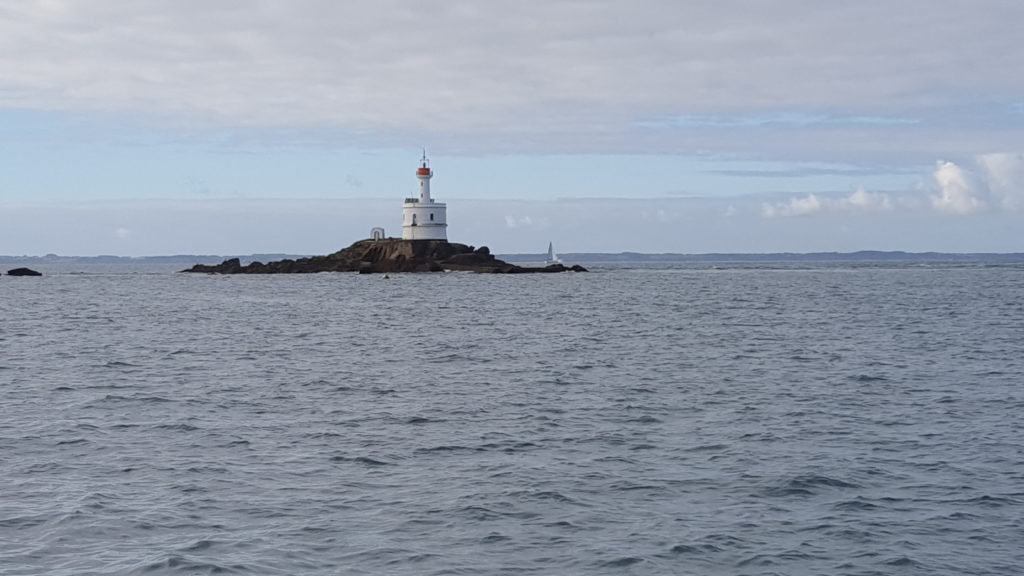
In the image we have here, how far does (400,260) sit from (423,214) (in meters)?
5.11

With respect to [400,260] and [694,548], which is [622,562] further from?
[400,260]

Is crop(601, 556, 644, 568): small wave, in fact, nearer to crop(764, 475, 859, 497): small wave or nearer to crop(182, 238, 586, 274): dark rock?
crop(764, 475, 859, 497): small wave

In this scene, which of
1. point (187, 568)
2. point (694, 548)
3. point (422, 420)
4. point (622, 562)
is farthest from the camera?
point (422, 420)

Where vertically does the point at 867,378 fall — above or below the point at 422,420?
above

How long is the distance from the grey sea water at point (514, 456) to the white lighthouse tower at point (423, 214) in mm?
66678

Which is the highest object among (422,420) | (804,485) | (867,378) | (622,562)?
(867,378)

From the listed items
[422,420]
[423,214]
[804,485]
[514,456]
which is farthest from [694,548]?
[423,214]

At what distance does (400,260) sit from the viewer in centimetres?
10756

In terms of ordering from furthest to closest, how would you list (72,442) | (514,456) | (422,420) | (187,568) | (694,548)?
(422,420) → (72,442) → (514,456) → (694,548) → (187,568)

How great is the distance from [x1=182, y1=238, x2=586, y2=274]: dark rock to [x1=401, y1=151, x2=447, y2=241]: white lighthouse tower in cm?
82

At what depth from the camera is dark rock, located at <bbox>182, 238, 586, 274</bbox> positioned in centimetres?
10750

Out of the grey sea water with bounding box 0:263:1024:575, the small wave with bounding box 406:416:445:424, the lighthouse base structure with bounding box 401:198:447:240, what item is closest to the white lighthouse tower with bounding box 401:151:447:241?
the lighthouse base structure with bounding box 401:198:447:240

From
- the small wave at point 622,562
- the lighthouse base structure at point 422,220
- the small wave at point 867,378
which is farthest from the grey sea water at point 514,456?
the lighthouse base structure at point 422,220

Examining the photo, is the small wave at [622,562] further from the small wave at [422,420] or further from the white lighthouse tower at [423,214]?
the white lighthouse tower at [423,214]
